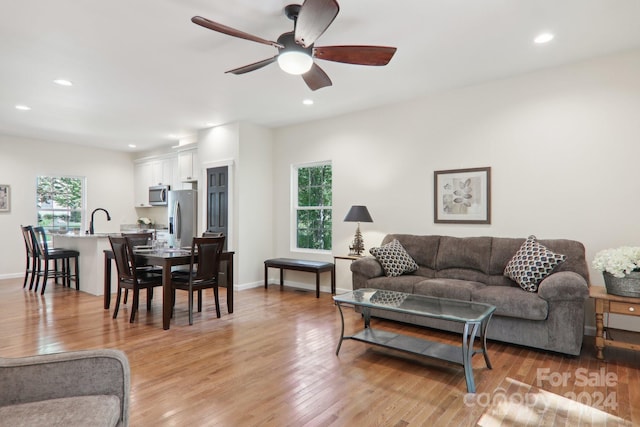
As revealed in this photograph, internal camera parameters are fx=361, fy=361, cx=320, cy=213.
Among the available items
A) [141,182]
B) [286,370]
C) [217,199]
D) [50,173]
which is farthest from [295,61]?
[50,173]

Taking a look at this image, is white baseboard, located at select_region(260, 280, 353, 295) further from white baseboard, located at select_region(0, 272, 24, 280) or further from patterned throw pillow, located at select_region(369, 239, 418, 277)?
white baseboard, located at select_region(0, 272, 24, 280)

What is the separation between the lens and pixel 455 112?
4395 millimetres

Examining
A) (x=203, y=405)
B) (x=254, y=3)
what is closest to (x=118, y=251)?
(x=203, y=405)

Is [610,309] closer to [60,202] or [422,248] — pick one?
[422,248]

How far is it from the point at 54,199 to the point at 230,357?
260 inches

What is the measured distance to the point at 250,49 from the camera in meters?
3.31

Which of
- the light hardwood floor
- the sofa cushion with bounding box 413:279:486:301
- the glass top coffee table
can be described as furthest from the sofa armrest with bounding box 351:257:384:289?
the glass top coffee table

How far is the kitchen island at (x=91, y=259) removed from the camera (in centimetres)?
530

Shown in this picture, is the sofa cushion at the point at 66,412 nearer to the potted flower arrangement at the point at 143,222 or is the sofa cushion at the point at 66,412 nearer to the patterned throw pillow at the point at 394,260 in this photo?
the patterned throw pillow at the point at 394,260

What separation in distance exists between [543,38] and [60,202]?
8.60 m

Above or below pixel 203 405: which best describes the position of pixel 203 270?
above

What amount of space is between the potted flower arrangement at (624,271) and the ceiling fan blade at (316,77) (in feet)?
9.16

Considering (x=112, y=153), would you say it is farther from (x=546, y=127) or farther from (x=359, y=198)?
(x=546, y=127)

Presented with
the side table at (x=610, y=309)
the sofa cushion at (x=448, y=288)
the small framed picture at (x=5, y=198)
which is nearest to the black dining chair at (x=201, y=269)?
the sofa cushion at (x=448, y=288)
